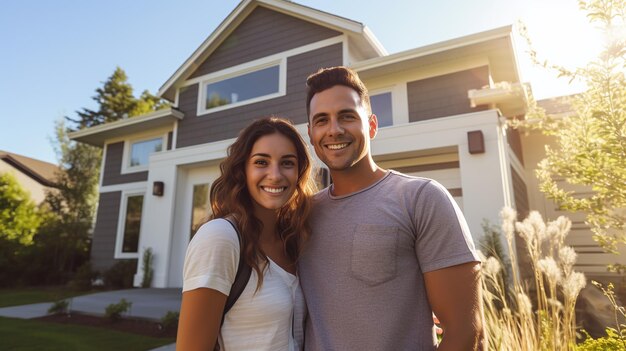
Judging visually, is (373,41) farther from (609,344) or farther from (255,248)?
(255,248)

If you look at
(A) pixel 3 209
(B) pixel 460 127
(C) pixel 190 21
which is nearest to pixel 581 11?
(B) pixel 460 127

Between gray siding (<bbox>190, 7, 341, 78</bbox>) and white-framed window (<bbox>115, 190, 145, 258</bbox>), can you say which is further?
white-framed window (<bbox>115, 190, 145, 258</bbox>)

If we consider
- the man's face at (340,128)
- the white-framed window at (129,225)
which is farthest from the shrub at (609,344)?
the white-framed window at (129,225)

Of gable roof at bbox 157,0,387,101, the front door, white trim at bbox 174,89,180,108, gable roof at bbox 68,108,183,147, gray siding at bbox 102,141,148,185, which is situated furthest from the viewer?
gray siding at bbox 102,141,148,185

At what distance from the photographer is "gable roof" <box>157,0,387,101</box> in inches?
317

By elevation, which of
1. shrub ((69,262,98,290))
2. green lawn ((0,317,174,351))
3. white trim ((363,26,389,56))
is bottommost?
green lawn ((0,317,174,351))

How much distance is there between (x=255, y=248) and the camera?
1.53 metres

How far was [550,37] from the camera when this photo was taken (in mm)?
3254

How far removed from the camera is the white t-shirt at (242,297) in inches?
52.2

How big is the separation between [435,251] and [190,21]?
9.72m

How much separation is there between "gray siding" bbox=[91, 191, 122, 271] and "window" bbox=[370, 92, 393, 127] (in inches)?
339

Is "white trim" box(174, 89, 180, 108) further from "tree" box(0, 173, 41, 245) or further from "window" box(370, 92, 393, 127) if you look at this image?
"tree" box(0, 173, 41, 245)

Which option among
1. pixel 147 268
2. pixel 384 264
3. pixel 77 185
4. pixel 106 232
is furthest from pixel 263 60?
pixel 77 185

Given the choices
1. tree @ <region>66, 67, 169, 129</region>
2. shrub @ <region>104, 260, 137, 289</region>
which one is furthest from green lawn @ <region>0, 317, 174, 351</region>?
tree @ <region>66, 67, 169, 129</region>
